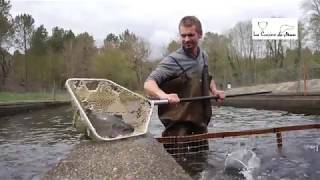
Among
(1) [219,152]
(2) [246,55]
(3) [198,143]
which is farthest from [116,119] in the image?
(2) [246,55]

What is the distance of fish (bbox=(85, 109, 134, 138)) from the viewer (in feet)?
13.6

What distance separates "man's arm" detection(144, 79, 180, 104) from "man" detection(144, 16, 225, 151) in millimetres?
110

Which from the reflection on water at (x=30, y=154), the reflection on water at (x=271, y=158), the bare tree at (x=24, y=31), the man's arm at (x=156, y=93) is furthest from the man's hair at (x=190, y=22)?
the bare tree at (x=24, y=31)

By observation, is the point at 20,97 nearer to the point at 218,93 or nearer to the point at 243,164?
the point at 243,164

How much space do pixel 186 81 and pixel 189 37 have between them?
0.54m

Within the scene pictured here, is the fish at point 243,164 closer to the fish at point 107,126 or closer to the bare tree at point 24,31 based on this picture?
the fish at point 107,126

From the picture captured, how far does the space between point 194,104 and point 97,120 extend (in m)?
1.39

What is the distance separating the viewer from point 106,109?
4.99 m

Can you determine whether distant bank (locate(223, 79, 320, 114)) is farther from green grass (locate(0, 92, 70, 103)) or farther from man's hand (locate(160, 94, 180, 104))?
green grass (locate(0, 92, 70, 103))

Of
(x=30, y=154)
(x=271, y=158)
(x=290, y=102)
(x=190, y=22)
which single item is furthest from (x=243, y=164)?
(x=290, y=102)

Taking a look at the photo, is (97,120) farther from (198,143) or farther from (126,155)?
(198,143)

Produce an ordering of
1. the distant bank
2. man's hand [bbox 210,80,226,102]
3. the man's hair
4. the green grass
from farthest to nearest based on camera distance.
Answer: the green grass < the distant bank < man's hand [bbox 210,80,226,102] < the man's hair

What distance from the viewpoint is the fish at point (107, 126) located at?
13.6 ft

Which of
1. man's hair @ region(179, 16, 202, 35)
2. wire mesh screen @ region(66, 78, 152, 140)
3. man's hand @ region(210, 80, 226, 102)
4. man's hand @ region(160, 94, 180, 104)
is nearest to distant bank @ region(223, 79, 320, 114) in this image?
man's hand @ region(210, 80, 226, 102)
